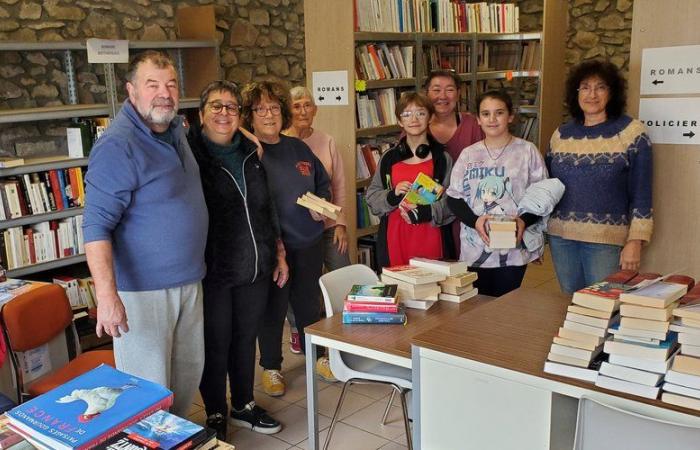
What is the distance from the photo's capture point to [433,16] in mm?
5703

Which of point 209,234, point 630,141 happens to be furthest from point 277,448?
point 630,141

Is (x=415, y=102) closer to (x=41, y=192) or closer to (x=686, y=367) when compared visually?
(x=686, y=367)

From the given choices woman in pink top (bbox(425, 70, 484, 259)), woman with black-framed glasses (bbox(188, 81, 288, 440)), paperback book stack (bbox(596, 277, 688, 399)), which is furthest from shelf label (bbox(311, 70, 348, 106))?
paperback book stack (bbox(596, 277, 688, 399))

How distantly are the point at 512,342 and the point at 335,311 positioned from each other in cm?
94

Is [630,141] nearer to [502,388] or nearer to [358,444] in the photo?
[502,388]

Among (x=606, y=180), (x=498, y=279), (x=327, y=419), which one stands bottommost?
(x=327, y=419)

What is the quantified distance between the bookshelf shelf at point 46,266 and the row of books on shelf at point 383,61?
2217 mm

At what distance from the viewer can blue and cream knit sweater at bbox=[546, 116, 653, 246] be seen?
297 centimetres

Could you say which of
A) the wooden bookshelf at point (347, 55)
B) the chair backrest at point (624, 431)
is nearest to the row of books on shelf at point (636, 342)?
the chair backrest at point (624, 431)

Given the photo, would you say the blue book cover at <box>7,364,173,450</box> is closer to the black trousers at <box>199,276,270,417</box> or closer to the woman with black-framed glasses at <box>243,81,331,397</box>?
the black trousers at <box>199,276,270,417</box>

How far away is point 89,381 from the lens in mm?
1788

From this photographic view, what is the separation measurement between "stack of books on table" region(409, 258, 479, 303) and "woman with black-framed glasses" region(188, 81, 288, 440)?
783 mm

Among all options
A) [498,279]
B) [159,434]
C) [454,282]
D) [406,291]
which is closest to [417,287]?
[406,291]

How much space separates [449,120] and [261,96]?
118cm
